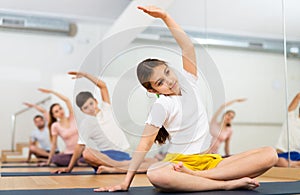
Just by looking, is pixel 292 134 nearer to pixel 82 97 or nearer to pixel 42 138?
pixel 82 97

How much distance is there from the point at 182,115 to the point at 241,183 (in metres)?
0.43

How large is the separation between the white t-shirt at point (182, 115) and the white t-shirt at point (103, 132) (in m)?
0.14

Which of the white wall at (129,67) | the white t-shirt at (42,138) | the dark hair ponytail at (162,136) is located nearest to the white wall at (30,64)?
the white wall at (129,67)

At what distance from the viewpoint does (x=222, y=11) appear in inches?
175

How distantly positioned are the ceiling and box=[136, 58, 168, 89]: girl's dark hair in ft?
6.66

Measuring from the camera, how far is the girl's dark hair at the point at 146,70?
67.6 inches

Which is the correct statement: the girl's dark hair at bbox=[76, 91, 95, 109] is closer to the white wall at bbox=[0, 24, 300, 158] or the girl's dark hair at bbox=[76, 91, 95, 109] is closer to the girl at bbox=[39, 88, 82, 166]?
the white wall at bbox=[0, 24, 300, 158]

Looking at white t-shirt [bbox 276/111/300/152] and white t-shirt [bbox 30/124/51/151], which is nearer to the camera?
white t-shirt [bbox 276/111/300/152]

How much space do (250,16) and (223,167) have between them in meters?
2.37

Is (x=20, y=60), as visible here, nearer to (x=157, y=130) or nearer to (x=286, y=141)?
(x=286, y=141)

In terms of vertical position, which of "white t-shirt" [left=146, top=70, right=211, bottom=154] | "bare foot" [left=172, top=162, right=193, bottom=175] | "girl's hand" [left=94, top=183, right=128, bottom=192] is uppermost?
"white t-shirt" [left=146, top=70, right=211, bottom=154]

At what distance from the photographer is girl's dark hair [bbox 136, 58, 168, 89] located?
1.72 meters

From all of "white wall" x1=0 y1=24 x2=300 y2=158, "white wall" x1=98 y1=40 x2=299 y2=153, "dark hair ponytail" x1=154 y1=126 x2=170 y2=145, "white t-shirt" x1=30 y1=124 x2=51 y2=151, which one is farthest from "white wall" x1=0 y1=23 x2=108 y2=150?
"dark hair ponytail" x1=154 y1=126 x2=170 y2=145

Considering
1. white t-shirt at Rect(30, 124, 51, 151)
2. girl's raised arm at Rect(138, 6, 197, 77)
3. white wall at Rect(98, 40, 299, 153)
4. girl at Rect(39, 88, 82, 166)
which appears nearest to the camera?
girl's raised arm at Rect(138, 6, 197, 77)
